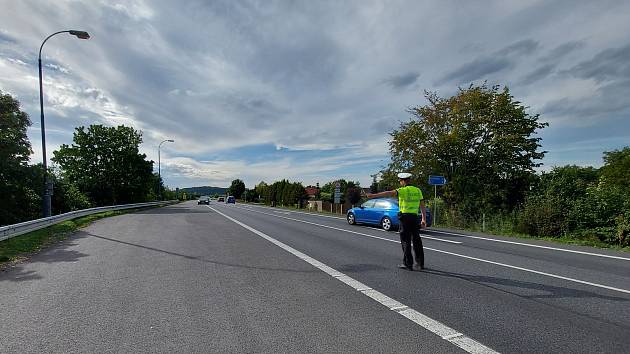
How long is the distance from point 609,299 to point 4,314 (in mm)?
7795

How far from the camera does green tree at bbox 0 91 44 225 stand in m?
18.4

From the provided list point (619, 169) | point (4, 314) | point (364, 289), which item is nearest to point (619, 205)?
point (364, 289)

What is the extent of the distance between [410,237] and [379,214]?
9.85 meters

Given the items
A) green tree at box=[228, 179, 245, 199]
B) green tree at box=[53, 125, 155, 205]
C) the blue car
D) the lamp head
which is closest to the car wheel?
the blue car

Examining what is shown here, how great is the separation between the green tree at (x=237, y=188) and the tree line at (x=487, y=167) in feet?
320

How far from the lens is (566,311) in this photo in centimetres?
431

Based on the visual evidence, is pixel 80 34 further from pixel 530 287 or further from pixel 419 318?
pixel 530 287

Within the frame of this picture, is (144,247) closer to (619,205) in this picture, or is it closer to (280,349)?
(280,349)

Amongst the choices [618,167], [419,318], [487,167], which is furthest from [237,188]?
[419,318]

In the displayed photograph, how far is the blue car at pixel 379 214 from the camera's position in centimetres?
1544

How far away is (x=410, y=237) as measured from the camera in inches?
266

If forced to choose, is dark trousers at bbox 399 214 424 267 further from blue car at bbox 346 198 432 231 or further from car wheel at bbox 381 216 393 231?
car wheel at bbox 381 216 393 231

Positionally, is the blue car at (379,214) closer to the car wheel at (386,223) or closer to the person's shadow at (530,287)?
the car wheel at (386,223)

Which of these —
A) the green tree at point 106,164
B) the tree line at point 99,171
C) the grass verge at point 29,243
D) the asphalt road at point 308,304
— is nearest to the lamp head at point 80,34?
the grass verge at point 29,243
